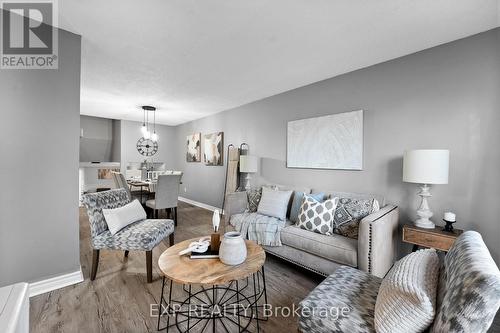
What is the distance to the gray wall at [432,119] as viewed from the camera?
1960 mm

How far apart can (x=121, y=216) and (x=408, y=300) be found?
2.47m

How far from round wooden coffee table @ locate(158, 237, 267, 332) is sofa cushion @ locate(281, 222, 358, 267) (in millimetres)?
562

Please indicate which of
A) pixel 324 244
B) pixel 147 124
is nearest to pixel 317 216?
pixel 324 244

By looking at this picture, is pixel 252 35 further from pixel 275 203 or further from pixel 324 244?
pixel 324 244

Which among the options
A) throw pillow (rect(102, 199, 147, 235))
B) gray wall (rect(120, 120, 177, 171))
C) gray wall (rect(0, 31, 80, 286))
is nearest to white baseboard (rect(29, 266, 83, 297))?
gray wall (rect(0, 31, 80, 286))

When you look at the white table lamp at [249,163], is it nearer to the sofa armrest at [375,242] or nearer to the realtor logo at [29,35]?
the sofa armrest at [375,242]

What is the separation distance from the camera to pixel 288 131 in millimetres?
3576

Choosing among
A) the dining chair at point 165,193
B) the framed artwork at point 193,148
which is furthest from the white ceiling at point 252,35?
the framed artwork at point 193,148

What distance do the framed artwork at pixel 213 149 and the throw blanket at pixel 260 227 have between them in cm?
248

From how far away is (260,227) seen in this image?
2600 mm

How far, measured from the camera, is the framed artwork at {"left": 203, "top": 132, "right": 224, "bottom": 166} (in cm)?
512

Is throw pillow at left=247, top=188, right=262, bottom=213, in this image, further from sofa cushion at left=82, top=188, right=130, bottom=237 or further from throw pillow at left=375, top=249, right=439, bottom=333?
throw pillow at left=375, top=249, right=439, bottom=333

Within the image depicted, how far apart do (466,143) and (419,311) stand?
1972 mm

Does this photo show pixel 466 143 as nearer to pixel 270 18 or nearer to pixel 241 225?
pixel 270 18
